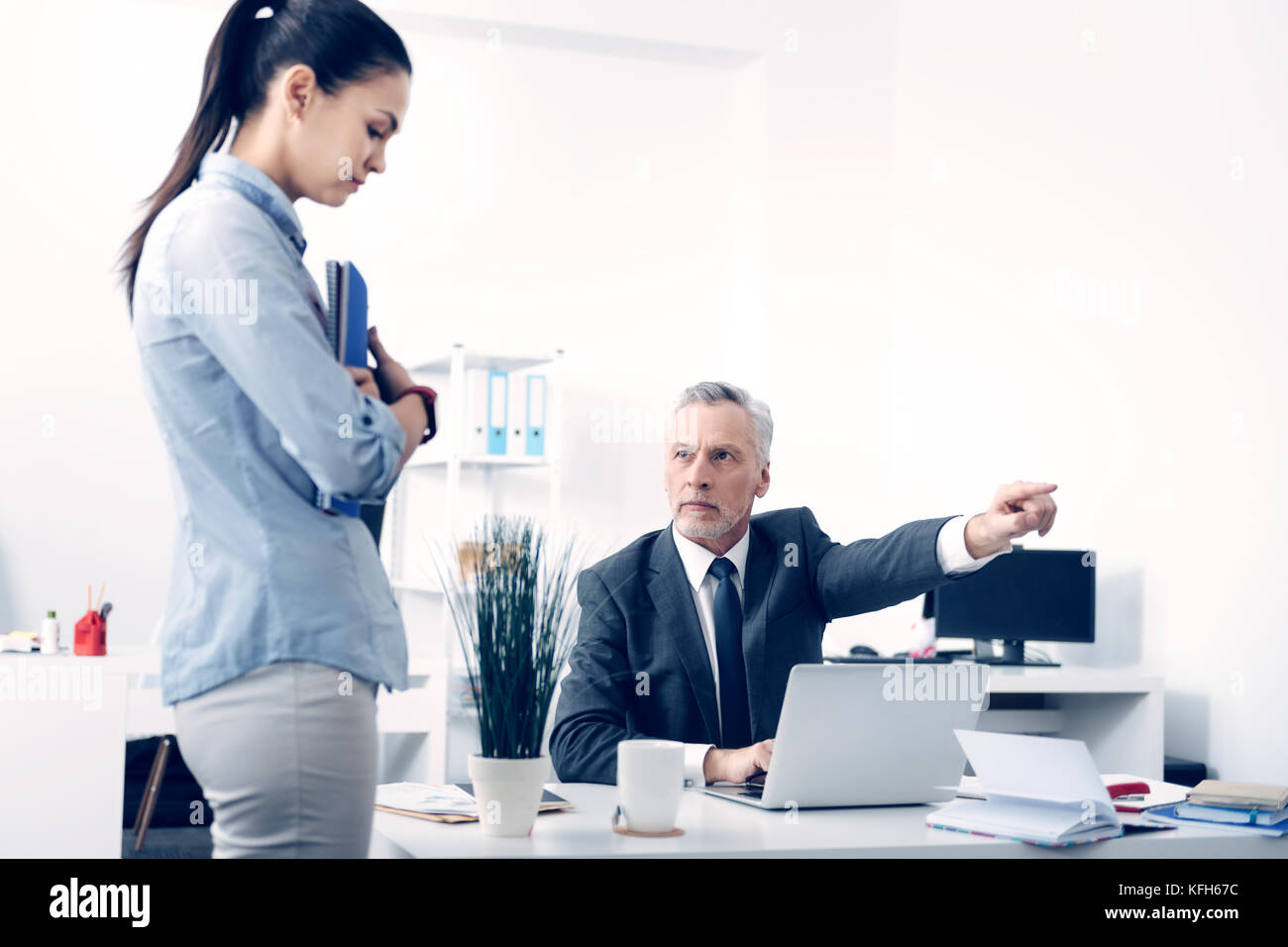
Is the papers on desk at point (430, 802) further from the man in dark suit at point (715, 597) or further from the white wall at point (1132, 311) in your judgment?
the white wall at point (1132, 311)

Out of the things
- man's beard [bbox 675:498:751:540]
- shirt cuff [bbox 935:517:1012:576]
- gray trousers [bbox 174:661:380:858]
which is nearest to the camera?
gray trousers [bbox 174:661:380:858]

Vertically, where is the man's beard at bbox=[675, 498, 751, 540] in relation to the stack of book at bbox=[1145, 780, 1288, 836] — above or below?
above

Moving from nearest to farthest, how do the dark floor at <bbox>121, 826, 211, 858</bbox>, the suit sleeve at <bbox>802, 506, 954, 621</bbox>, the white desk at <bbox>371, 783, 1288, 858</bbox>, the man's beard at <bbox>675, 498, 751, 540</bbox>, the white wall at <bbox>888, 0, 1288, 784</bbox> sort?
the white desk at <bbox>371, 783, 1288, 858</bbox> < the suit sleeve at <bbox>802, 506, 954, 621</bbox> < the man's beard at <bbox>675, 498, 751, 540</bbox> < the white wall at <bbox>888, 0, 1288, 784</bbox> < the dark floor at <bbox>121, 826, 211, 858</bbox>

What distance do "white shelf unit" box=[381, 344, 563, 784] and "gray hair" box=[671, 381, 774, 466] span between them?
221cm

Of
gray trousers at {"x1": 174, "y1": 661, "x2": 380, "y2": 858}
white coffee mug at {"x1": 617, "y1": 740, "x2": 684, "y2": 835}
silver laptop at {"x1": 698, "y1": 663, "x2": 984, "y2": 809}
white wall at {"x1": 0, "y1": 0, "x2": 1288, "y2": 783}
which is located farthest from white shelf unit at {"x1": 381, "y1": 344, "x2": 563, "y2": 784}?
gray trousers at {"x1": 174, "y1": 661, "x2": 380, "y2": 858}

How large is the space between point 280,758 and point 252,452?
28 centimetres

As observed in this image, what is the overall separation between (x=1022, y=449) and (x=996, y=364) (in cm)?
37

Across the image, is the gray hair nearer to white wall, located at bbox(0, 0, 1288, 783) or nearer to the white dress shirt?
the white dress shirt

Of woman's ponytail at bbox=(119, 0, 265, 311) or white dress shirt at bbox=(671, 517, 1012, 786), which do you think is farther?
white dress shirt at bbox=(671, 517, 1012, 786)

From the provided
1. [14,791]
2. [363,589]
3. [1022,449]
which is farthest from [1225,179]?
[14,791]

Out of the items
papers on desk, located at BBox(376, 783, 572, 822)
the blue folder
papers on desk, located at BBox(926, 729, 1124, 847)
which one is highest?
the blue folder

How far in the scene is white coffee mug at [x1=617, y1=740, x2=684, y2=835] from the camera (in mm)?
1463

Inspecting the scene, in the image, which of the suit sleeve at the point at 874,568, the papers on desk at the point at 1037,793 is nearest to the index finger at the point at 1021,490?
the suit sleeve at the point at 874,568
